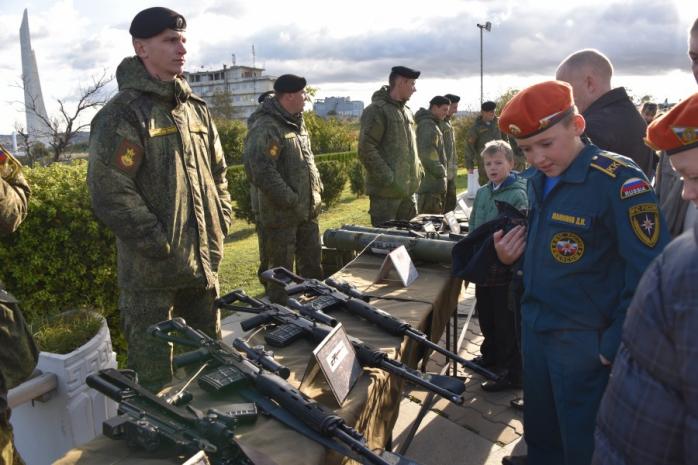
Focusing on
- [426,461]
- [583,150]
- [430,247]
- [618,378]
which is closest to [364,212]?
[430,247]

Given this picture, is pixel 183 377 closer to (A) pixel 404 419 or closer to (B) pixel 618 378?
(B) pixel 618 378

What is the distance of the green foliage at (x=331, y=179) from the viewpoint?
12969mm

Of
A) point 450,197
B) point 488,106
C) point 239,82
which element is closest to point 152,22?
point 450,197

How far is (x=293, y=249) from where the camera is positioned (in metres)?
4.81

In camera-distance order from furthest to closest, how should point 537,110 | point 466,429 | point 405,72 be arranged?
point 405,72
point 466,429
point 537,110

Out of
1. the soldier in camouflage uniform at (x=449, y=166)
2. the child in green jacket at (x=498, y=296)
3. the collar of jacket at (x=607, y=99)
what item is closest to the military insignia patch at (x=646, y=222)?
the collar of jacket at (x=607, y=99)

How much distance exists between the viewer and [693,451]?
3.52 ft

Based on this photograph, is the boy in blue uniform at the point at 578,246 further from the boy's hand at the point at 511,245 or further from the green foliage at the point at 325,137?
the green foliage at the point at 325,137

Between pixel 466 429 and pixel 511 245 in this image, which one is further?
pixel 466 429

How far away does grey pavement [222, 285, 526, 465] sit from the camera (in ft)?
10.5

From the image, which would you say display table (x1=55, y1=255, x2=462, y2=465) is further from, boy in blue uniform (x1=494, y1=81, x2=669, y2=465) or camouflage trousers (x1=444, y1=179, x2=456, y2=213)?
camouflage trousers (x1=444, y1=179, x2=456, y2=213)

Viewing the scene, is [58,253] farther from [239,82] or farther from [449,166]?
[239,82]

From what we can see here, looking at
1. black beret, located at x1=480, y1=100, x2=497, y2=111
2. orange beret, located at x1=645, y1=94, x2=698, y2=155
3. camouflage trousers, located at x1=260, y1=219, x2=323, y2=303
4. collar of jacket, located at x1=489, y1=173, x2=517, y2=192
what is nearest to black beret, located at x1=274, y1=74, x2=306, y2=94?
camouflage trousers, located at x1=260, y1=219, x2=323, y2=303

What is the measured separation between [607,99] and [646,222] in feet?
3.94
